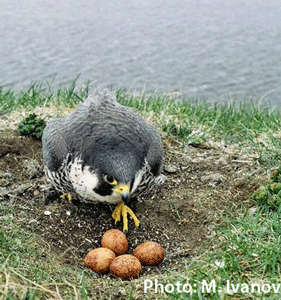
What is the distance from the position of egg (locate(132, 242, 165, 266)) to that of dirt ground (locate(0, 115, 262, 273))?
0.26 ft

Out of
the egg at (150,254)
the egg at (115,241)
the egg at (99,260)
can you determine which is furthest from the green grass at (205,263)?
the egg at (115,241)

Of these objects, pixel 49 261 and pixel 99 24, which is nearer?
pixel 49 261

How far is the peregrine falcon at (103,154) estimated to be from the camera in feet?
Result: 12.0

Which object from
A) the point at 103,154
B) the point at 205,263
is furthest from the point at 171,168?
the point at 205,263

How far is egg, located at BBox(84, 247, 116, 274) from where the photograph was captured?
3756mm

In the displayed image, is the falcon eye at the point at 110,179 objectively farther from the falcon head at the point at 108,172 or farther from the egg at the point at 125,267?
the egg at the point at 125,267

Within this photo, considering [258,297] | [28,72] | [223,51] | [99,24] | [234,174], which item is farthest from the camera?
[99,24]

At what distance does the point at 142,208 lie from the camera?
451 centimetres

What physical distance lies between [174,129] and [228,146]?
22.0 inches

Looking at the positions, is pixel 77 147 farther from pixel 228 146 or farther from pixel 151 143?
pixel 228 146

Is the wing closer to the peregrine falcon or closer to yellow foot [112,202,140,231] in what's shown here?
the peregrine falcon

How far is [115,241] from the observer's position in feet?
13.0

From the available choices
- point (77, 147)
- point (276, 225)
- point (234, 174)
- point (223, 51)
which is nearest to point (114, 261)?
point (77, 147)

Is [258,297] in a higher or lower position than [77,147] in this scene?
lower
